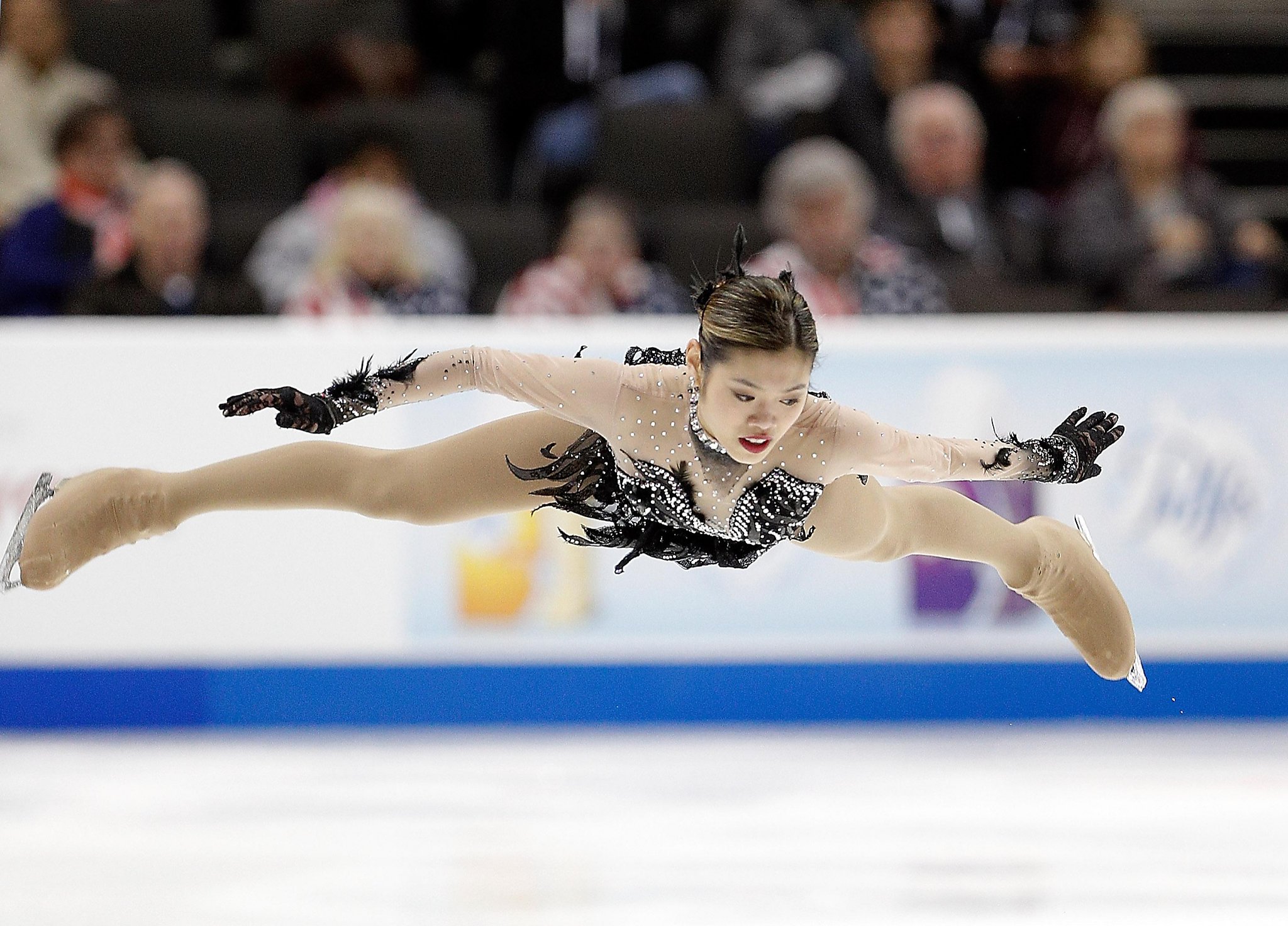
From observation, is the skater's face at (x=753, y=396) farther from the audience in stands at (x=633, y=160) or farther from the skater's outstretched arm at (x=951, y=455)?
the audience in stands at (x=633, y=160)

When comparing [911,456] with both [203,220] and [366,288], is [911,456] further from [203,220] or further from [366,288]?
[203,220]

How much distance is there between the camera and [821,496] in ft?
10.1

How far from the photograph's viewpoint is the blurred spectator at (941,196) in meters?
5.86

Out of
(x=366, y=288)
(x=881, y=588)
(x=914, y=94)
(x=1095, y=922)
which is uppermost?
(x=914, y=94)

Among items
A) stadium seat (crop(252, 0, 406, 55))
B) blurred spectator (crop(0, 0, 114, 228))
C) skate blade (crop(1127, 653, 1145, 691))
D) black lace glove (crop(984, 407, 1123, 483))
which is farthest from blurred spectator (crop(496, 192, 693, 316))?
black lace glove (crop(984, 407, 1123, 483))

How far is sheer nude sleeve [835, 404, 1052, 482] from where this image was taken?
9.52 feet

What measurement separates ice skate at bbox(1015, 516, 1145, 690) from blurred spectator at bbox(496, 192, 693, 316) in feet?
7.39

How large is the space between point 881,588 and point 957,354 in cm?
75

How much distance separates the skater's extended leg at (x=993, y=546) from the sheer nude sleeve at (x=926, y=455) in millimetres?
181

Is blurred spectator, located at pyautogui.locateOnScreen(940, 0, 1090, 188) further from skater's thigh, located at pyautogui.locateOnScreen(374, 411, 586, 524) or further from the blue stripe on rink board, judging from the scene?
skater's thigh, located at pyautogui.locateOnScreen(374, 411, 586, 524)

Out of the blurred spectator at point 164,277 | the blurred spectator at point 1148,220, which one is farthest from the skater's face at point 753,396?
the blurred spectator at point 1148,220

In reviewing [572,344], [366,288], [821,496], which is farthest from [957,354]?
[821,496]

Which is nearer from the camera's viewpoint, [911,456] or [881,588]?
[911,456]

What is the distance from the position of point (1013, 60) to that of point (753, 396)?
14.9ft
